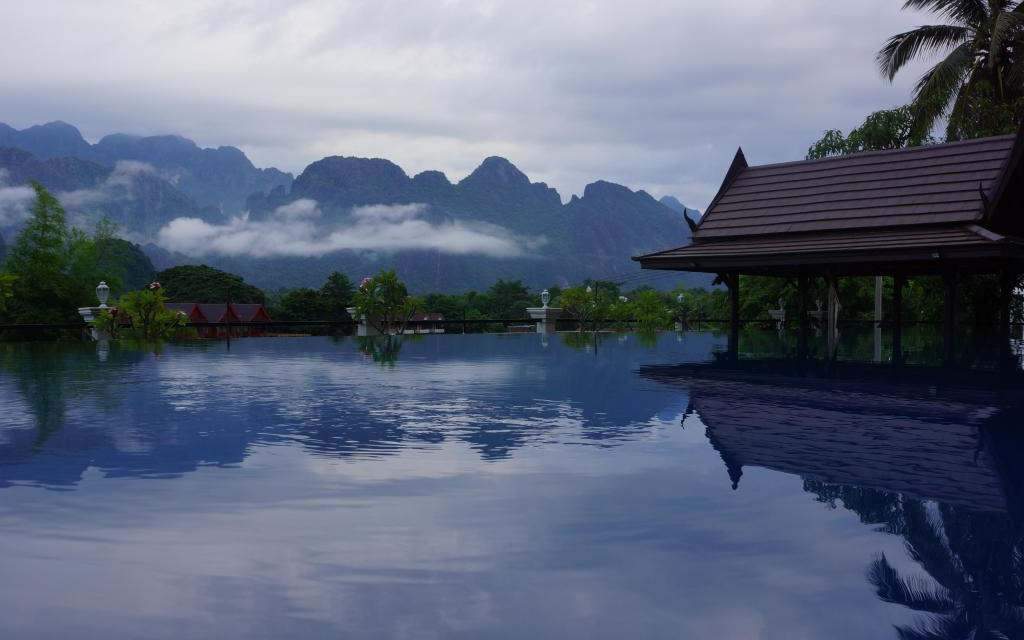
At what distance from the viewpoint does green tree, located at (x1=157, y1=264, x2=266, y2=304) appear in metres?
92.8

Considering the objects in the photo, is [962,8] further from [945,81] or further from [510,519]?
[510,519]

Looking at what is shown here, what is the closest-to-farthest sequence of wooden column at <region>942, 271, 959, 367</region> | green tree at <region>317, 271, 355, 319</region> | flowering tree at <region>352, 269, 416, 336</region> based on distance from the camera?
wooden column at <region>942, 271, 959, 367</region>, flowering tree at <region>352, 269, 416, 336</region>, green tree at <region>317, 271, 355, 319</region>

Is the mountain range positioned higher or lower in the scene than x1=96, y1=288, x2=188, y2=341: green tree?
higher

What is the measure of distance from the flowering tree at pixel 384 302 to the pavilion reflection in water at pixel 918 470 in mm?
18343

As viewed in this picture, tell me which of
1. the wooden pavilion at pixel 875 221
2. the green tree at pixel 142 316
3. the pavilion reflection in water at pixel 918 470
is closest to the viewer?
the pavilion reflection in water at pixel 918 470

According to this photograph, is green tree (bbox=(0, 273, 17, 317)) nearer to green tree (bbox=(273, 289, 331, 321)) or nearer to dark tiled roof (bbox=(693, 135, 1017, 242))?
dark tiled roof (bbox=(693, 135, 1017, 242))

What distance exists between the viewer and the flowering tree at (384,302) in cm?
2728

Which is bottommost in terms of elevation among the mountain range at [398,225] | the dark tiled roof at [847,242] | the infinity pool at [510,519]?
the infinity pool at [510,519]

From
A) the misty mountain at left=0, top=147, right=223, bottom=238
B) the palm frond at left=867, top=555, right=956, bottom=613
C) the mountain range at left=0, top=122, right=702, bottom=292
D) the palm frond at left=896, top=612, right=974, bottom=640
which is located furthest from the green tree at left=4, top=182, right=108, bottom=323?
the misty mountain at left=0, top=147, right=223, bottom=238

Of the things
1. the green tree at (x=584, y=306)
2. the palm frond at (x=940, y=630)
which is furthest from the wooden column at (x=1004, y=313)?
the palm frond at (x=940, y=630)

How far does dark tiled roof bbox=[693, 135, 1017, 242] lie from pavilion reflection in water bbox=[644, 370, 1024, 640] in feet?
32.5

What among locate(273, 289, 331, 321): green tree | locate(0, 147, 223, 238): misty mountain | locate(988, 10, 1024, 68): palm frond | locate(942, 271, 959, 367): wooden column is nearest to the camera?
locate(942, 271, 959, 367): wooden column

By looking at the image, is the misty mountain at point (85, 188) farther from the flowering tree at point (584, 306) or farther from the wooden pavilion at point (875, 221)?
the wooden pavilion at point (875, 221)

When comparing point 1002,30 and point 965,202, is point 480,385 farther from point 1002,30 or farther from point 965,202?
point 1002,30
